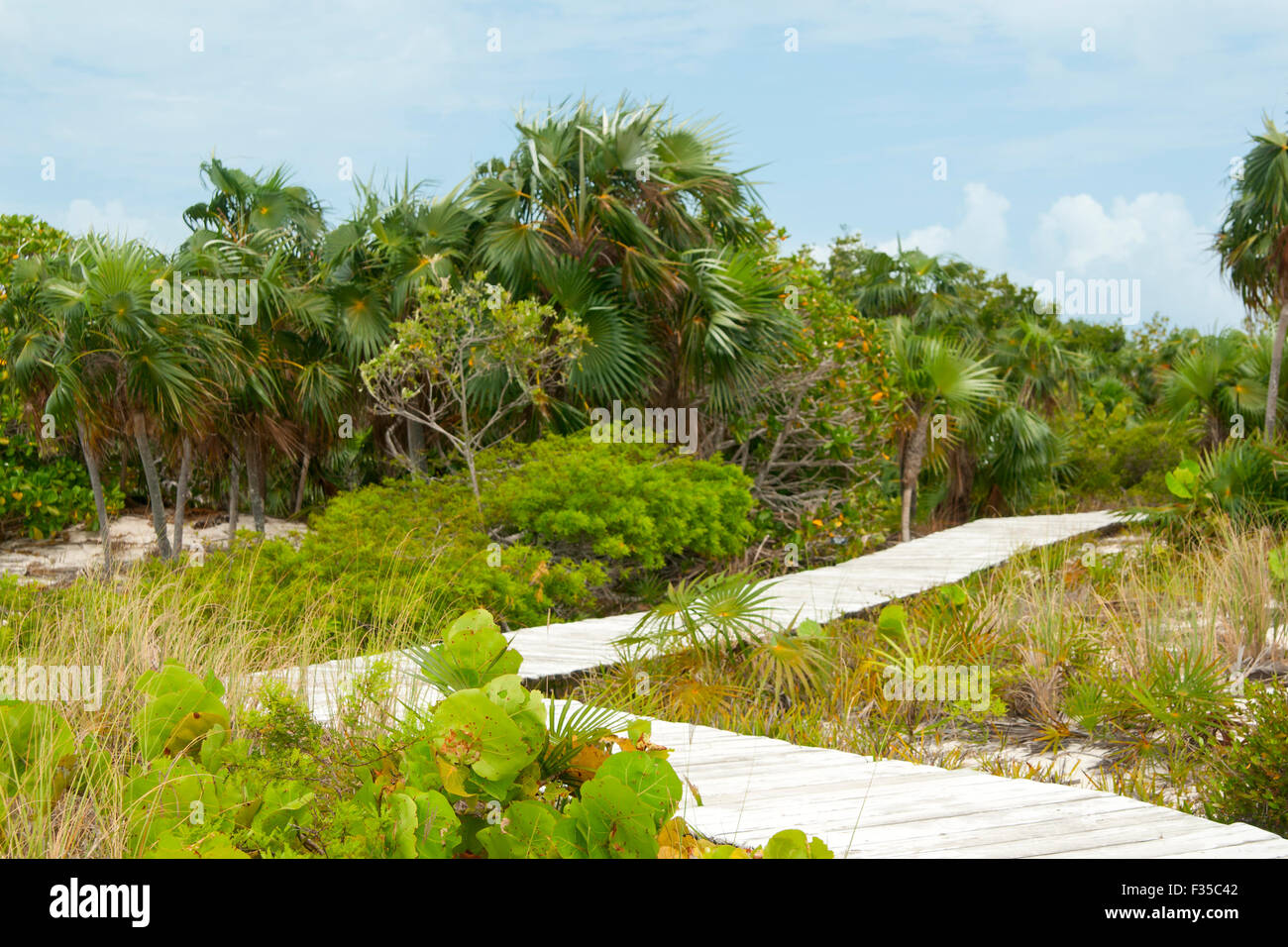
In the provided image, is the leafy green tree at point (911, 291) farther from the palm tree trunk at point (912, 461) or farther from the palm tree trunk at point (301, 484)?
the palm tree trunk at point (301, 484)

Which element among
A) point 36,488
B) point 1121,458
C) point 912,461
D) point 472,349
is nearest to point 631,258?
point 472,349

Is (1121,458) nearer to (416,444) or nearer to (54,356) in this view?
(416,444)

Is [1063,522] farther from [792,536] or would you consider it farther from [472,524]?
[472,524]

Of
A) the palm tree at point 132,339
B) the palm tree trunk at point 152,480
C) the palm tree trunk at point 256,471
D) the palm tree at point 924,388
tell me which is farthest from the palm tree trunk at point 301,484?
the palm tree at point 924,388

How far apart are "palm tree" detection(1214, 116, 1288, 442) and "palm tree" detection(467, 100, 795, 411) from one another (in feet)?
28.6

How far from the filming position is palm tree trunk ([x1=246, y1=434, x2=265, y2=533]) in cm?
1480

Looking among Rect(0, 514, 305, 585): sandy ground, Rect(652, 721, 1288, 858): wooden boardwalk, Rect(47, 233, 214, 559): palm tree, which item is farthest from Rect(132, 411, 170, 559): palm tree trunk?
Rect(652, 721, 1288, 858): wooden boardwalk

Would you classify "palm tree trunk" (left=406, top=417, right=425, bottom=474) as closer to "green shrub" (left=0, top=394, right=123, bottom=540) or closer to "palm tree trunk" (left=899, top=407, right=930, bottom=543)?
"green shrub" (left=0, top=394, right=123, bottom=540)

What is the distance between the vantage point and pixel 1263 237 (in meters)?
17.3

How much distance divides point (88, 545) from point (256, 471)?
16.6 ft

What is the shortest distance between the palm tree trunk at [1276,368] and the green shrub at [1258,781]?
13.0 meters

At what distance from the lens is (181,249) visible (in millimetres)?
14398
